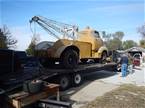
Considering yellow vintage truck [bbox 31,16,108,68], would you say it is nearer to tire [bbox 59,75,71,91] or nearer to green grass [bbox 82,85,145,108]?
tire [bbox 59,75,71,91]

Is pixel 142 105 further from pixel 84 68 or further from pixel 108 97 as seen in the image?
pixel 84 68

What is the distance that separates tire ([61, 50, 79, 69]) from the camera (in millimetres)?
10656

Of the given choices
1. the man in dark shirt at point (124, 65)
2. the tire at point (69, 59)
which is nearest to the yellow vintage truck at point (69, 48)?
the tire at point (69, 59)

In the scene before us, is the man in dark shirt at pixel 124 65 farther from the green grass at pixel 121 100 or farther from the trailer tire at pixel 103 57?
the green grass at pixel 121 100

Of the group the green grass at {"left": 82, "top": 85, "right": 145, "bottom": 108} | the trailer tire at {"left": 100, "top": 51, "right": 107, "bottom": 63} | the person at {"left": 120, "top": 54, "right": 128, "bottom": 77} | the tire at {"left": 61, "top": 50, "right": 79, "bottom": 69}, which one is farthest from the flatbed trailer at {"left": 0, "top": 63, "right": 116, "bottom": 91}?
the person at {"left": 120, "top": 54, "right": 128, "bottom": 77}

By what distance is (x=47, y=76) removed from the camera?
906 centimetres

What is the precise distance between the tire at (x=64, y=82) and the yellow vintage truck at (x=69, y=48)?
0.67 m

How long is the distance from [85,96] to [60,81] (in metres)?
1.42

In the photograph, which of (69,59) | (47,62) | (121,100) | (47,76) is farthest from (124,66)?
(47,76)

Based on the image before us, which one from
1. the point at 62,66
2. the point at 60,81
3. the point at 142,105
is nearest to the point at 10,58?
the point at 60,81

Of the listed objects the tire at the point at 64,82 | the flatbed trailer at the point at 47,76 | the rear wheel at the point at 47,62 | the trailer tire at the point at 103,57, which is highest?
the trailer tire at the point at 103,57

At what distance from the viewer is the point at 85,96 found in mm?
9344

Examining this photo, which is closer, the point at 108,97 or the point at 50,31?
the point at 108,97

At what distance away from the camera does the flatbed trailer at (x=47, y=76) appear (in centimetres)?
692
